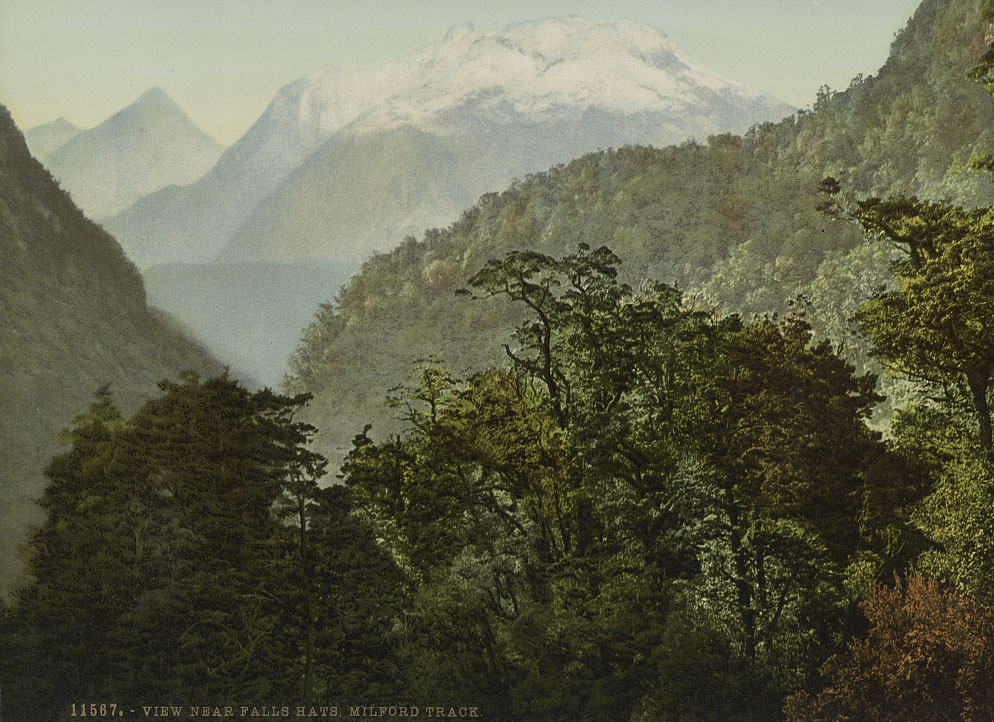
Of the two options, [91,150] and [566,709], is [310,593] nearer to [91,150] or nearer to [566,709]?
[566,709]

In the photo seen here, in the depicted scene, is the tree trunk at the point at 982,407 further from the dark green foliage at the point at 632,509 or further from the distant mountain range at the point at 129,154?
the distant mountain range at the point at 129,154

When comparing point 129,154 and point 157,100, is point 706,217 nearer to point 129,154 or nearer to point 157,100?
point 157,100

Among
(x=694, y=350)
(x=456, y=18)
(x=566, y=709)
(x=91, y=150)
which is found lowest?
(x=566, y=709)

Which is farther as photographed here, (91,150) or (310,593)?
(91,150)

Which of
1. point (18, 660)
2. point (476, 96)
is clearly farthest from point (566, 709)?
point (476, 96)

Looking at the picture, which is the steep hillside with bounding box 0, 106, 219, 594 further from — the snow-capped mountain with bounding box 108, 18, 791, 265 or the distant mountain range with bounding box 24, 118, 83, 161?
the snow-capped mountain with bounding box 108, 18, 791, 265

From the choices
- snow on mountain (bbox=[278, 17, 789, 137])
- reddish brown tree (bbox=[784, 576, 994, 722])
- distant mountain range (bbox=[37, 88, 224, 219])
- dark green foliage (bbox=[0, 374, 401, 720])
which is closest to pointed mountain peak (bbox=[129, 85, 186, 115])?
distant mountain range (bbox=[37, 88, 224, 219])

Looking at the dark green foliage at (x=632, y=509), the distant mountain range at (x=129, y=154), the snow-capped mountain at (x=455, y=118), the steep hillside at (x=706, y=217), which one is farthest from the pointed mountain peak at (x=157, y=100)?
the dark green foliage at (x=632, y=509)

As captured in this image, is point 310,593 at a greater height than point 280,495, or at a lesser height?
lesser
